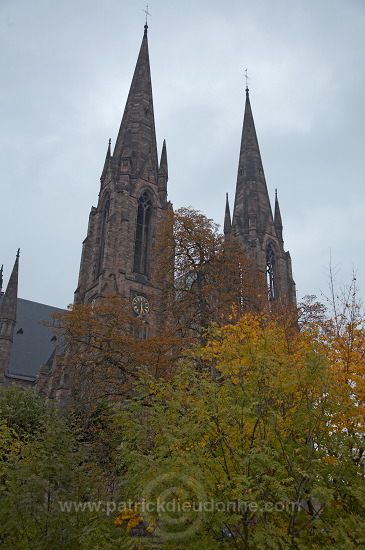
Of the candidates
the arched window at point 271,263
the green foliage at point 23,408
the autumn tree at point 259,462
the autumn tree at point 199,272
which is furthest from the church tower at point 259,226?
the autumn tree at point 259,462

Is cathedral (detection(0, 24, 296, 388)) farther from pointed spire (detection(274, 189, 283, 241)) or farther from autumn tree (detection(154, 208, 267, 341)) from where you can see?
autumn tree (detection(154, 208, 267, 341))

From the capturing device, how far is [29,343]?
43.6 meters

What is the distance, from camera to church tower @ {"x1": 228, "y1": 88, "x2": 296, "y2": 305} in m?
41.1

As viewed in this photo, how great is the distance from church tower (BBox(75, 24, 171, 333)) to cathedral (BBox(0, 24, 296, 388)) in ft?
0.22

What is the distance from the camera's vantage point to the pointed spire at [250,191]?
43188mm

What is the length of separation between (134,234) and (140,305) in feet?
17.7

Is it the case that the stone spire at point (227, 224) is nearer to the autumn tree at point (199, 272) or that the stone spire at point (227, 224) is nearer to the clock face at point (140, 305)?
the clock face at point (140, 305)

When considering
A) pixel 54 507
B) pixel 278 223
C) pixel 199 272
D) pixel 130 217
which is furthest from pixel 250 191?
pixel 54 507

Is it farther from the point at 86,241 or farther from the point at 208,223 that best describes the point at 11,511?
the point at 86,241

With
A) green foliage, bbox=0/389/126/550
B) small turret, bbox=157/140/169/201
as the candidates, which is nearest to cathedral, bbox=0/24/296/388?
small turret, bbox=157/140/169/201

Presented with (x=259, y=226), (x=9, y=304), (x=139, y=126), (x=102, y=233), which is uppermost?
(x=139, y=126)

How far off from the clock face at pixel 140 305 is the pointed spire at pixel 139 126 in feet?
33.7

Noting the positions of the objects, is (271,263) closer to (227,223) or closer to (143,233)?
(227,223)

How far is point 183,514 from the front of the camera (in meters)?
7.82
